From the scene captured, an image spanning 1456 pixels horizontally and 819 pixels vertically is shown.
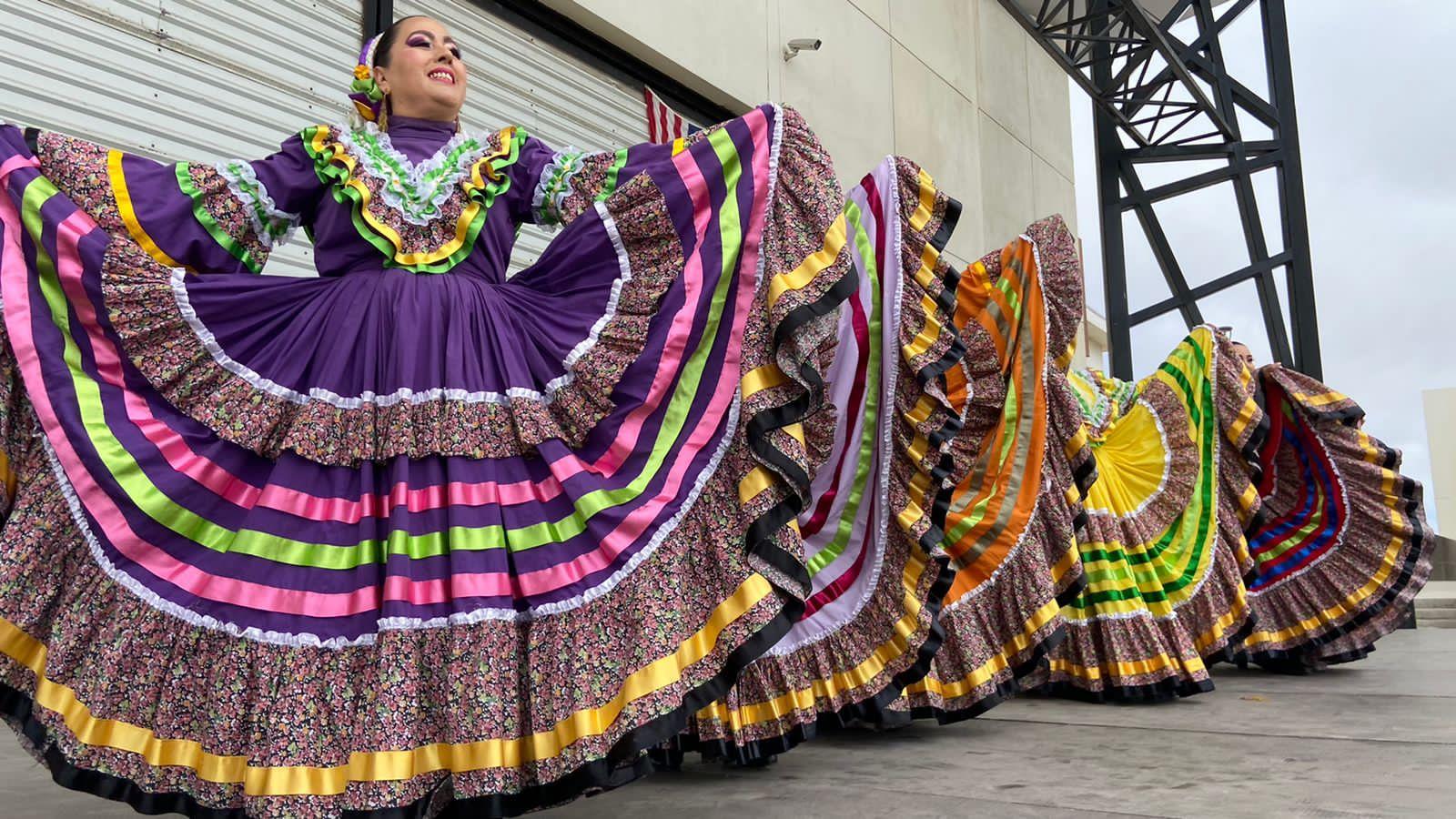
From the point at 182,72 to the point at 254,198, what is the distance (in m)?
2.33

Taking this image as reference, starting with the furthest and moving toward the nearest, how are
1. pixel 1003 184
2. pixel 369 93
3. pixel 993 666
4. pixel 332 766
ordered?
pixel 1003 184 < pixel 993 666 < pixel 369 93 < pixel 332 766

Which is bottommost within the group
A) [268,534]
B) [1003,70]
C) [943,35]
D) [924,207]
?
[268,534]

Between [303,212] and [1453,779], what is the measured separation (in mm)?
2720

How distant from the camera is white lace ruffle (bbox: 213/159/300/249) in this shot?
2.25 m

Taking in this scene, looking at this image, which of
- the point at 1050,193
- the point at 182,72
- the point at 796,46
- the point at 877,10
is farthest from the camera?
the point at 1050,193

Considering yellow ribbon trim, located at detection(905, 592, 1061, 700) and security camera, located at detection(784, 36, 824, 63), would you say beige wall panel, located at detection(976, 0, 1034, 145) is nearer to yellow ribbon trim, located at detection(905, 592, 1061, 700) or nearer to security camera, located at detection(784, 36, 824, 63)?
security camera, located at detection(784, 36, 824, 63)

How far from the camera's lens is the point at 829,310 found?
2201 millimetres

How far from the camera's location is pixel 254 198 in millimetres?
2270

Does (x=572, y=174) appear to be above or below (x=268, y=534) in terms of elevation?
above

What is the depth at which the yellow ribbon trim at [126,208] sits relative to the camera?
2.15 m

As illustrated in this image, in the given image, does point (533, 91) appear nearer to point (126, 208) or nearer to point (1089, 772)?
point (126, 208)

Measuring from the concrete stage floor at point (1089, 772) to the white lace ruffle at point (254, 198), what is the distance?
1.20 meters

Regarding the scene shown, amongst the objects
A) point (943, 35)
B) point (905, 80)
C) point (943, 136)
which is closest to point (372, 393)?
point (905, 80)

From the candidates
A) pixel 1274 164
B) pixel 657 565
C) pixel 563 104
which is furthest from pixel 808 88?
pixel 657 565
